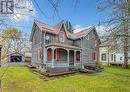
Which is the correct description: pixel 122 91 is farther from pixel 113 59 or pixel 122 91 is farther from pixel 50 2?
pixel 113 59

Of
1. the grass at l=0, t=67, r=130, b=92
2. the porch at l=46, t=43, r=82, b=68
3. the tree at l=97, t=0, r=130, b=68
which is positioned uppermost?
the tree at l=97, t=0, r=130, b=68

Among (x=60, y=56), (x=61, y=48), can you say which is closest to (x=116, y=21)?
(x=61, y=48)

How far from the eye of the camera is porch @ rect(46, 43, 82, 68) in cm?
Result: 1807

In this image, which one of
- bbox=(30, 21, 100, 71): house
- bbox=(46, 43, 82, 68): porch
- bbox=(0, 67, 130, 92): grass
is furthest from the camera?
bbox=(30, 21, 100, 71): house

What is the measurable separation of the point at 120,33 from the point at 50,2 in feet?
27.5

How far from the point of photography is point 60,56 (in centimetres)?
2075

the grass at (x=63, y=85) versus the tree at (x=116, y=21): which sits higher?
the tree at (x=116, y=21)

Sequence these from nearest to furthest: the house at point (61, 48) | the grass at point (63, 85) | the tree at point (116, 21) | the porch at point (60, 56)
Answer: the tree at point (116, 21) < the grass at point (63, 85) < the porch at point (60, 56) < the house at point (61, 48)

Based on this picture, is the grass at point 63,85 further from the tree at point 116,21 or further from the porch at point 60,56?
the porch at point 60,56

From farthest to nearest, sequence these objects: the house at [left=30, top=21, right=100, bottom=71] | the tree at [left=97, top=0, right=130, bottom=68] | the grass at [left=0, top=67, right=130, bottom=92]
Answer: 1. the house at [left=30, top=21, right=100, bottom=71]
2. the grass at [left=0, top=67, right=130, bottom=92]
3. the tree at [left=97, top=0, right=130, bottom=68]

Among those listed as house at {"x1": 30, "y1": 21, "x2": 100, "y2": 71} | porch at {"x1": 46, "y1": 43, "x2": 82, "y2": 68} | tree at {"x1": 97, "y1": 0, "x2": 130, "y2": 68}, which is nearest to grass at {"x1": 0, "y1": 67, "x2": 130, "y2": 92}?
tree at {"x1": 97, "y1": 0, "x2": 130, "y2": 68}

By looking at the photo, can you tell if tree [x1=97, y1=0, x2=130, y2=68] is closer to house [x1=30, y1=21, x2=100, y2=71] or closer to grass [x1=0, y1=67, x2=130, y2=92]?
grass [x1=0, y1=67, x2=130, y2=92]

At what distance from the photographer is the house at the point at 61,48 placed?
62.2 ft

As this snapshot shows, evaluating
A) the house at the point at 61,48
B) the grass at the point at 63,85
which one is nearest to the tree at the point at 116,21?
the grass at the point at 63,85
